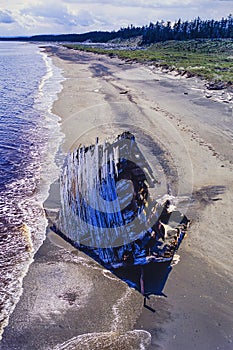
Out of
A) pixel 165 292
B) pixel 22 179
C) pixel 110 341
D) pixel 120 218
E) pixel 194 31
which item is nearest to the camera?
pixel 110 341

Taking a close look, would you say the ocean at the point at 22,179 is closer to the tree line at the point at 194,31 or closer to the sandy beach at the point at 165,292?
the sandy beach at the point at 165,292

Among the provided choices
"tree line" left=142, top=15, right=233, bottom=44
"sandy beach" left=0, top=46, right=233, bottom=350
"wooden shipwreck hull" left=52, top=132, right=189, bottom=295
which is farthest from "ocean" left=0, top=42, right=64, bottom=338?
"tree line" left=142, top=15, right=233, bottom=44

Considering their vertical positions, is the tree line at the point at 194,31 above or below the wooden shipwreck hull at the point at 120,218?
→ above

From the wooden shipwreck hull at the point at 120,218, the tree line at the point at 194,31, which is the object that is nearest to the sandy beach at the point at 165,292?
the wooden shipwreck hull at the point at 120,218

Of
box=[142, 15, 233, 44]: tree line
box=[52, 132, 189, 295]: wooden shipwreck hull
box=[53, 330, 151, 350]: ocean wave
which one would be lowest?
box=[53, 330, 151, 350]: ocean wave

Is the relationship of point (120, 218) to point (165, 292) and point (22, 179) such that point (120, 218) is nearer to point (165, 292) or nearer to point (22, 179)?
point (165, 292)

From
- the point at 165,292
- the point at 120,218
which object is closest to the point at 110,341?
the point at 165,292

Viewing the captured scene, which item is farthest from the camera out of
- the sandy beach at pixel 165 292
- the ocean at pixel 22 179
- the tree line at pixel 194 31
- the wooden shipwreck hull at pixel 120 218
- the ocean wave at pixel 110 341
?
the tree line at pixel 194 31

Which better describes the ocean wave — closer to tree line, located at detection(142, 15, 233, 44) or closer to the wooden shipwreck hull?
the wooden shipwreck hull
